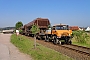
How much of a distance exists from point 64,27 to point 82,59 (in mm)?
10788

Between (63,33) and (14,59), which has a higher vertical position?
(63,33)

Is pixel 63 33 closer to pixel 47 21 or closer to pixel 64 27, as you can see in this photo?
pixel 64 27

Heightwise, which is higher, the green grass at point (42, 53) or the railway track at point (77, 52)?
the green grass at point (42, 53)

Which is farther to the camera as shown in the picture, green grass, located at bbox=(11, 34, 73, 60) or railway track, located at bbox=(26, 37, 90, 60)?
railway track, located at bbox=(26, 37, 90, 60)

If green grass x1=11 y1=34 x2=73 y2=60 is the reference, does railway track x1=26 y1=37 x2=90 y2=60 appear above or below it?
below

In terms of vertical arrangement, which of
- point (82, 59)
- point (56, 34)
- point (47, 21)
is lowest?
point (82, 59)

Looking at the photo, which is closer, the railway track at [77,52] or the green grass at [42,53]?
the green grass at [42,53]

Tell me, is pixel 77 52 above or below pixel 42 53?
below

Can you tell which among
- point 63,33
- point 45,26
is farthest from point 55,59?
point 45,26

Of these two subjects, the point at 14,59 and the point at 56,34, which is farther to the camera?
the point at 56,34

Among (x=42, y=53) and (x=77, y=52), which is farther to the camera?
(x=77, y=52)

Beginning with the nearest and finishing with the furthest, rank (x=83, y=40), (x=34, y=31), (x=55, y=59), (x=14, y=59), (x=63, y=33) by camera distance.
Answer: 1. (x=55, y=59)
2. (x=14, y=59)
3. (x=34, y=31)
4. (x=63, y=33)
5. (x=83, y=40)

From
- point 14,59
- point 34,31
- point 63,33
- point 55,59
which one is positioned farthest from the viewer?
point 63,33

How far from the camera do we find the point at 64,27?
21516mm
